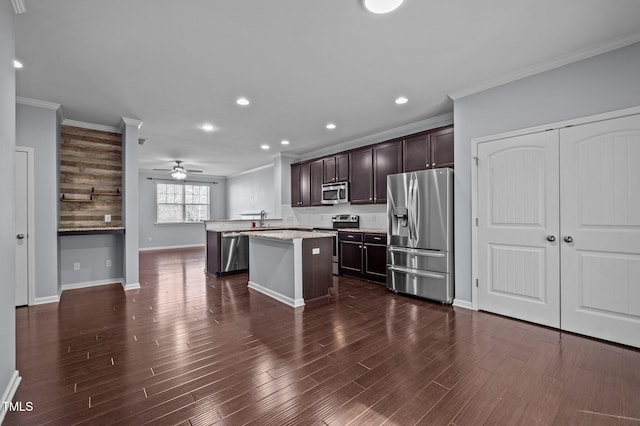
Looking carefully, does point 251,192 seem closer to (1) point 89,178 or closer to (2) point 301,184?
(2) point 301,184

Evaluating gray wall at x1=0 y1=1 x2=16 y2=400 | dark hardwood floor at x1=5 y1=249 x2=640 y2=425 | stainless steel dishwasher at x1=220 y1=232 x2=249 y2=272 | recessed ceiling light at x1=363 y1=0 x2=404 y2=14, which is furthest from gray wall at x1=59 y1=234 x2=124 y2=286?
recessed ceiling light at x1=363 y1=0 x2=404 y2=14

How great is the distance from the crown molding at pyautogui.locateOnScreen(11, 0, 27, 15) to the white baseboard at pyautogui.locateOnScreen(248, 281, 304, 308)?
11.6 ft

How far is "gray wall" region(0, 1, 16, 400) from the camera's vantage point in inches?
68.9

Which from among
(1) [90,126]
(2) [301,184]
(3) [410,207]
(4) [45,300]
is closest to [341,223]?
(2) [301,184]

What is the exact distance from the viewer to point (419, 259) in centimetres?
392

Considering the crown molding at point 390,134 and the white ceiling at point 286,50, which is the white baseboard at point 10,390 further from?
the crown molding at point 390,134

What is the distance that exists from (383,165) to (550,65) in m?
2.62

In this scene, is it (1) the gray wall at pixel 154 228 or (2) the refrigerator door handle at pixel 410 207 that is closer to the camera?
(2) the refrigerator door handle at pixel 410 207

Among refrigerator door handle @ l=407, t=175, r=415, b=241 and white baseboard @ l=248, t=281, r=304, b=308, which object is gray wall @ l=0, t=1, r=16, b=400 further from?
refrigerator door handle @ l=407, t=175, r=415, b=241

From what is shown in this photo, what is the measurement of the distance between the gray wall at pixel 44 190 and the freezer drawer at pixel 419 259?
4801 millimetres

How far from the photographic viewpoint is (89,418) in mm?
1641

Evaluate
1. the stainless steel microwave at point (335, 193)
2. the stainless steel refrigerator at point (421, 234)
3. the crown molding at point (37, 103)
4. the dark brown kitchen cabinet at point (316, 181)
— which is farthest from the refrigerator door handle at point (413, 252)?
the crown molding at point (37, 103)

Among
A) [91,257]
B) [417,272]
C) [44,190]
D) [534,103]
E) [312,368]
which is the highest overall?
[534,103]

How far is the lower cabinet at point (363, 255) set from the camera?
4.73m
